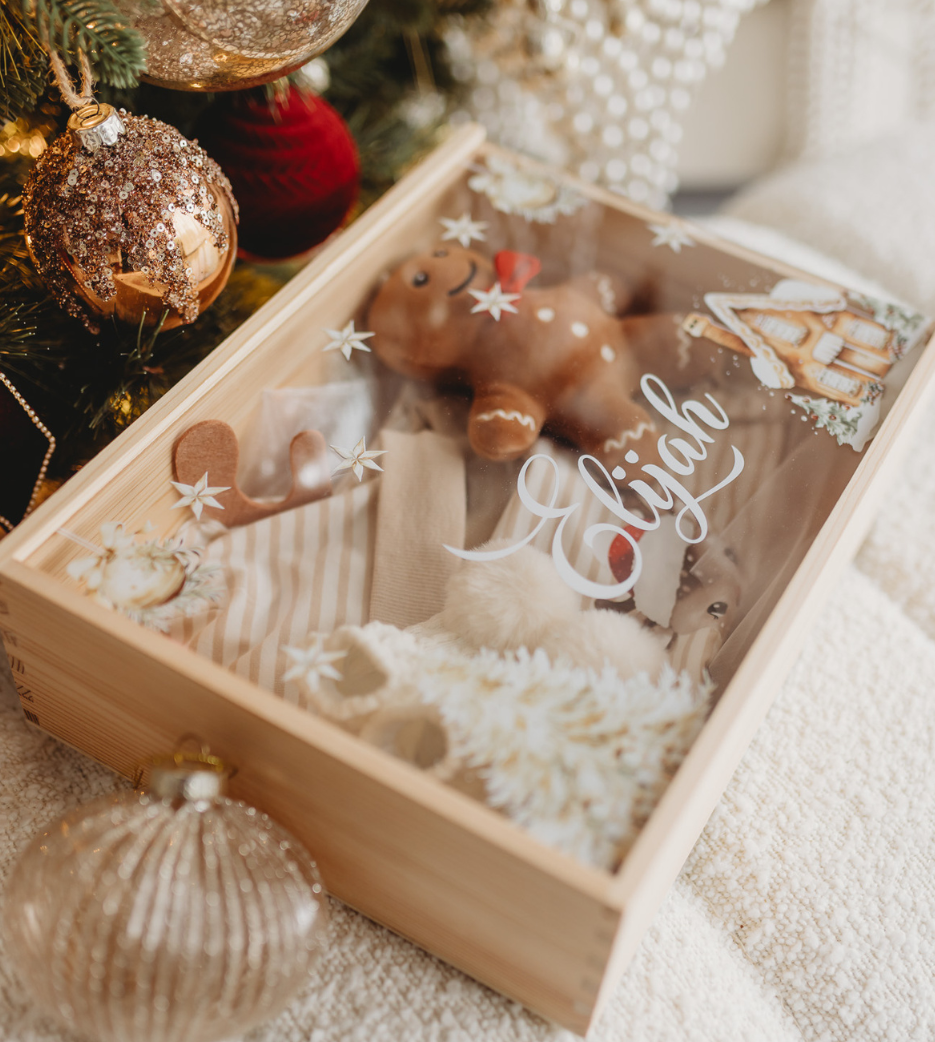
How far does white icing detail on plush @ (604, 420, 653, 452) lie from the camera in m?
0.51

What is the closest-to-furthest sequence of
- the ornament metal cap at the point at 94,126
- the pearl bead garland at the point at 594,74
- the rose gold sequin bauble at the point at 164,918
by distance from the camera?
the rose gold sequin bauble at the point at 164,918 < the ornament metal cap at the point at 94,126 < the pearl bead garland at the point at 594,74

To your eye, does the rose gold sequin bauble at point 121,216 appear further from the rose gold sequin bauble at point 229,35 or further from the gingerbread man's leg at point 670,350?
the gingerbread man's leg at point 670,350

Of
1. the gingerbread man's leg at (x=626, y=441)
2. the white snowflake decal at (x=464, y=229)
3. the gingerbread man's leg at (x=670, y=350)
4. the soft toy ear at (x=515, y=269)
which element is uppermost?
the white snowflake decal at (x=464, y=229)

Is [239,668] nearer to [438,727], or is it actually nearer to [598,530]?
[438,727]

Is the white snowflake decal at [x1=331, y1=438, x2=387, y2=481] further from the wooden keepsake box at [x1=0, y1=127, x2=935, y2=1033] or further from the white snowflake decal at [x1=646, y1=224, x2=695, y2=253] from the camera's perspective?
the white snowflake decal at [x1=646, y1=224, x2=695, y2=253]

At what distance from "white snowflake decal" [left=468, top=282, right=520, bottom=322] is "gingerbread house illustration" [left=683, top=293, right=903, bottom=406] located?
0.38ft

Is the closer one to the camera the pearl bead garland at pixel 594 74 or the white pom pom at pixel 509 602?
the white pom pom at pixel 509 602

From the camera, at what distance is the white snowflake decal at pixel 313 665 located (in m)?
0.41

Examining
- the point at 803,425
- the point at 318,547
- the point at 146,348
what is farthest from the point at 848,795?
the point at 146,348

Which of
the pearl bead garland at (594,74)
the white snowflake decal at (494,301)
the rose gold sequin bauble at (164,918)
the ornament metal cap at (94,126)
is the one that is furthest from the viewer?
the pearl bead garland at (594,74)

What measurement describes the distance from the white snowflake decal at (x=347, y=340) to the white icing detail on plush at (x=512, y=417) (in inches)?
3.6

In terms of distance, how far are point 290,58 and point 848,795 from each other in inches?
21.1

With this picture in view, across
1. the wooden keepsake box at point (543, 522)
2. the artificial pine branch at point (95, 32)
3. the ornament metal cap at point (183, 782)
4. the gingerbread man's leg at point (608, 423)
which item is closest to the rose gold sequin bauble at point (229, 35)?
the artificial pine branch at point (95, 32)

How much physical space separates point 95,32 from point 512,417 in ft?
0.91
